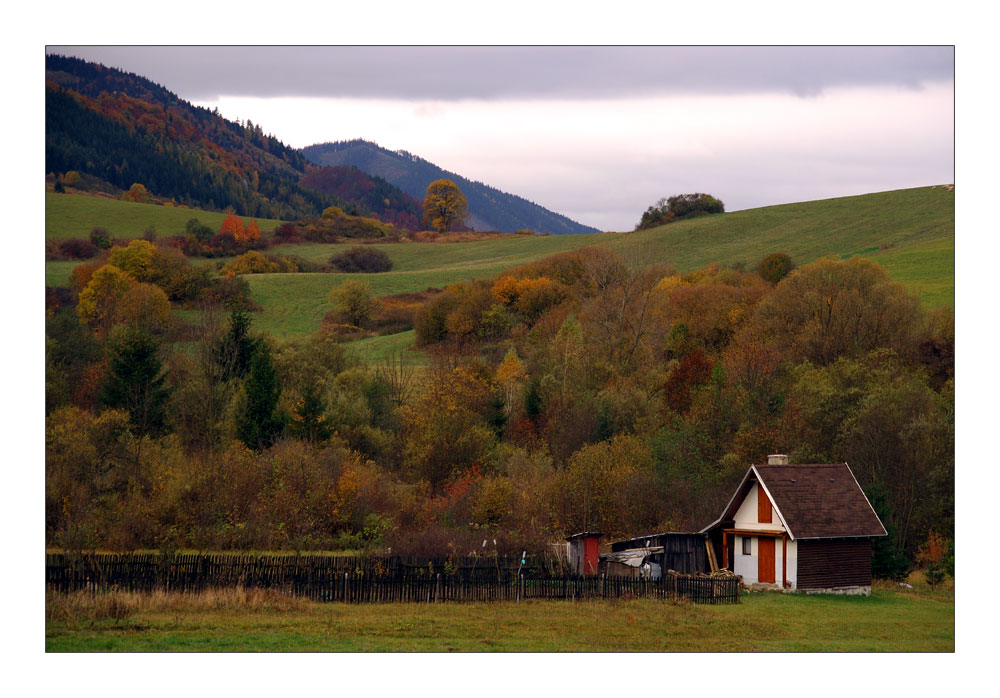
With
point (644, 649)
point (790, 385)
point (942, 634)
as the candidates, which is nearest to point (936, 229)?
point (790, 385)

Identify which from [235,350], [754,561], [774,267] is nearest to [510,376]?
[235,350]

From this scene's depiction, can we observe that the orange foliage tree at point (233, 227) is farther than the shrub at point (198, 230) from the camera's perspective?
Yes

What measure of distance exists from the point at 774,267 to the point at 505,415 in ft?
97.0

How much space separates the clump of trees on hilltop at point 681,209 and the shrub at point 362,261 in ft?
95.0

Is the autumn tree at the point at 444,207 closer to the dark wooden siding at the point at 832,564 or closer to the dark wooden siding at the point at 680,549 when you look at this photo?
the dark wooden siding at the point at 680,549

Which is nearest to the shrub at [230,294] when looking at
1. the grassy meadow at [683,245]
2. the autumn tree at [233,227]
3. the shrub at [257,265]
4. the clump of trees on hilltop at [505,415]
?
the grassy meadow at [683,245]

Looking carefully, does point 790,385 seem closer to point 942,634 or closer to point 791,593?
point 791,593

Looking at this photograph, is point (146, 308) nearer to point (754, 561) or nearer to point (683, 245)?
point (754, 561)

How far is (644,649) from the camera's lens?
60.3 ft

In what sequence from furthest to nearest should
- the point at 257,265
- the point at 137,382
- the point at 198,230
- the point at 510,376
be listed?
the point at 257,265 → the point at 198,230 → the point at 510,376 → the point at 137,382

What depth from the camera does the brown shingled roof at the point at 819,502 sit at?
93.7ft

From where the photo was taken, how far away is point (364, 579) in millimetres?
22531

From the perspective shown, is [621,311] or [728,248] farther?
[728,248]

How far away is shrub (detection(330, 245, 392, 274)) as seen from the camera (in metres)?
87.8
